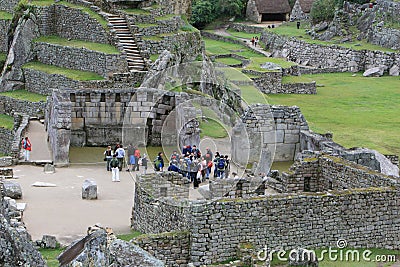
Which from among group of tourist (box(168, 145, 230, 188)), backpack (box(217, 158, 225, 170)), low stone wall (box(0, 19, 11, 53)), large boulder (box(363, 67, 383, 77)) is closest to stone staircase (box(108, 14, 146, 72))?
low stone wall (box(0, 19, 11, 53))

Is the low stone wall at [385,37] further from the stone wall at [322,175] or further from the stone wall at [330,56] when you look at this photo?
the stone wall at [322,175]

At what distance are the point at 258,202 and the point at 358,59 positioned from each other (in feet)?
158

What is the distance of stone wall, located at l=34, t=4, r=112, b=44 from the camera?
42.2 metres

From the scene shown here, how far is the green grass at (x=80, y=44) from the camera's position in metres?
40.3

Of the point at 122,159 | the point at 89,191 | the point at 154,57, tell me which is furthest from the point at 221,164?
the point at 154,57

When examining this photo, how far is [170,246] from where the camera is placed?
66.4 ft

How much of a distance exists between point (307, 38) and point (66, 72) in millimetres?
37134

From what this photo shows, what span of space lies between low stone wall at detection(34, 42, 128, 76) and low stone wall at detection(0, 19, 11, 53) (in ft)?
12.1

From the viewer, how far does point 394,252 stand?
22.1 metres

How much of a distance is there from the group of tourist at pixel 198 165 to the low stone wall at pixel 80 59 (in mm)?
12703

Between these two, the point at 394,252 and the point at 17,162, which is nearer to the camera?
the point at 394,252

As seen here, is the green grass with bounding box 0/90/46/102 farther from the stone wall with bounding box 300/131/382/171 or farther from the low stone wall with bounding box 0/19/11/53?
the stone wall with bounding box 300/131/382/171

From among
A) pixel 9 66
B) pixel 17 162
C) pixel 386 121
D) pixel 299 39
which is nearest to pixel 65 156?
pixel 17 162

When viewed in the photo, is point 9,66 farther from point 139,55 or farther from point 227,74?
point 227,74
